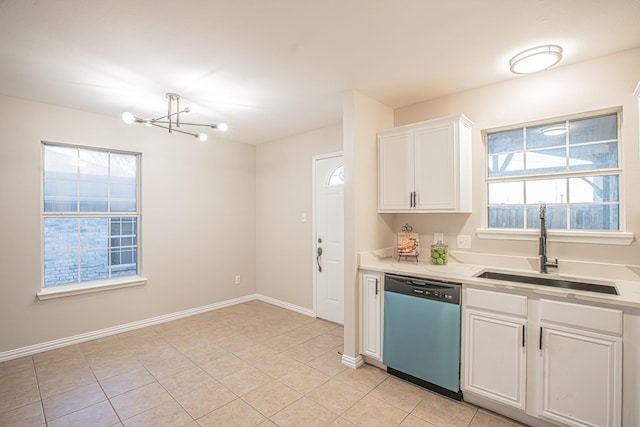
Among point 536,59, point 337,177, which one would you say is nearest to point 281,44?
point 536,59

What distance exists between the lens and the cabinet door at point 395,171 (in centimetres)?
289

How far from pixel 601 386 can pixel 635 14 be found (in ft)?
7.16

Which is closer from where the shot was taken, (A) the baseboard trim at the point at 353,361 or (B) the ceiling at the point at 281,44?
(B) the ceiling at the point at 281,44

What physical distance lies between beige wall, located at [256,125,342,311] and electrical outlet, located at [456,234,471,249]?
72.7 inches

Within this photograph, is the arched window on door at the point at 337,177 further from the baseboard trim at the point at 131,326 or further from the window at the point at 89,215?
the window at the point at 89,215

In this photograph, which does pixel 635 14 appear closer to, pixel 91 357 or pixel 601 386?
pixel 601 386

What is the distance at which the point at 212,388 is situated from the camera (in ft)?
8.22

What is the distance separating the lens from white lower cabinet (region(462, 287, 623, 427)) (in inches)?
69.4

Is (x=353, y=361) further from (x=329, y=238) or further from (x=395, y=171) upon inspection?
(x=395, y=171)

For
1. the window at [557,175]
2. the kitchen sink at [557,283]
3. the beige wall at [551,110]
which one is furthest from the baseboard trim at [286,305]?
the window at [557,175]

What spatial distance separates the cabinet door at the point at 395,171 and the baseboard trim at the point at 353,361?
1.44 meters

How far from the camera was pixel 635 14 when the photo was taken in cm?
178

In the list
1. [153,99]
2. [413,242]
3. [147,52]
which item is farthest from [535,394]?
[153,99]

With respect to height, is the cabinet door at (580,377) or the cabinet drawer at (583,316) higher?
the cabinet drawer at (583,316)
